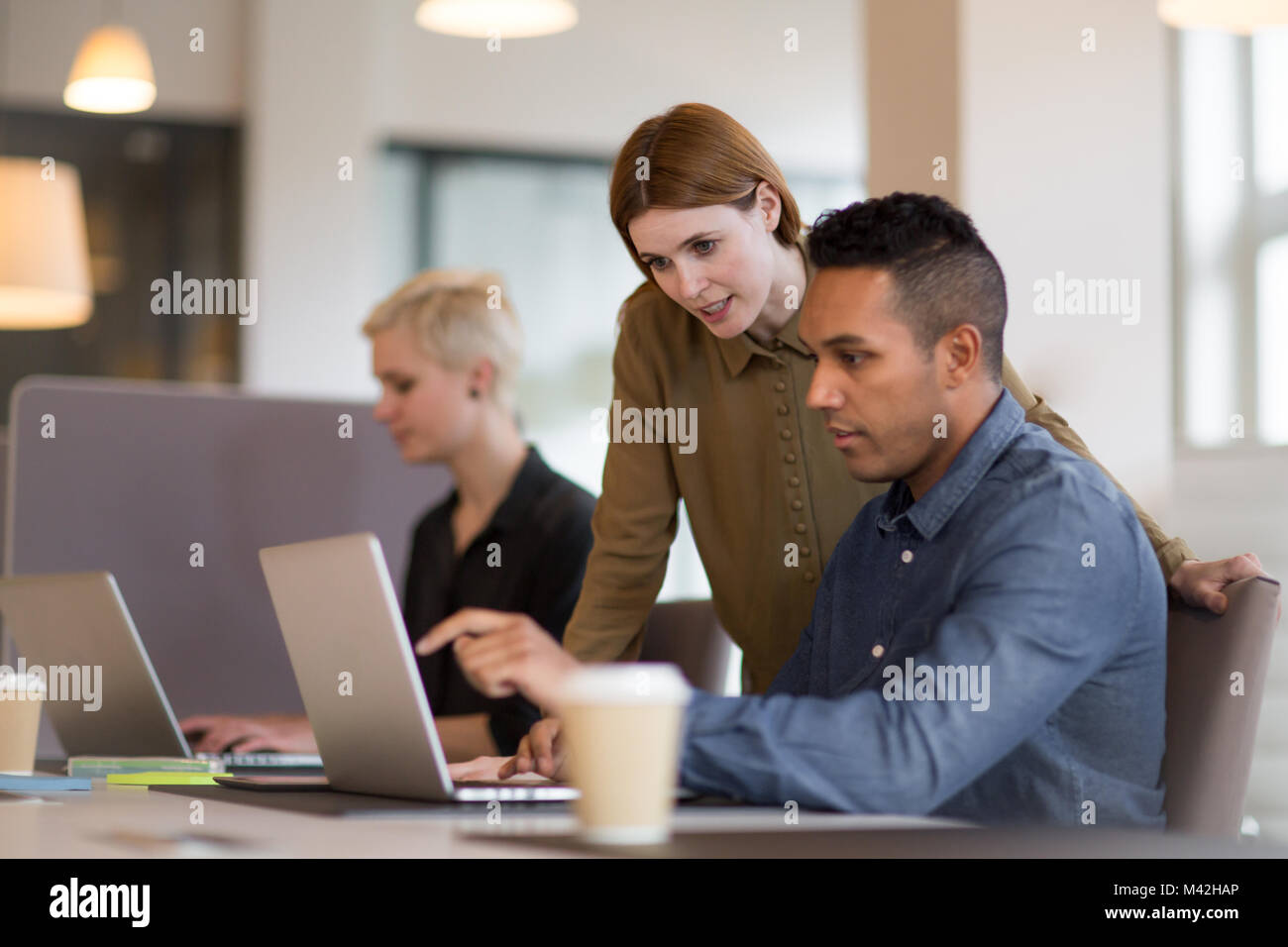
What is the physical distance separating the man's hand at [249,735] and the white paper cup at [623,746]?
1.32 metres

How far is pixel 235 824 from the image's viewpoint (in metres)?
1.00

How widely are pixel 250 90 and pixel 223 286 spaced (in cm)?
72

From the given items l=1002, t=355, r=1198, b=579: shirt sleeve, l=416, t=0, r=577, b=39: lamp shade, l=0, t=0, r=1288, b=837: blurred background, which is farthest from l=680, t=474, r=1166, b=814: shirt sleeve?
l=0, t=0, r=1288, b=837: blurred background

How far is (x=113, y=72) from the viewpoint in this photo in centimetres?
360

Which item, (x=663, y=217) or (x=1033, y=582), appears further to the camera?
(x=663, y=217)

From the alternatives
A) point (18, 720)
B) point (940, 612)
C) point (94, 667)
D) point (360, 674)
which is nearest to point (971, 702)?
point (940, 612)

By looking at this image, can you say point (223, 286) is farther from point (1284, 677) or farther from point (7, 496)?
point (1284, 677)

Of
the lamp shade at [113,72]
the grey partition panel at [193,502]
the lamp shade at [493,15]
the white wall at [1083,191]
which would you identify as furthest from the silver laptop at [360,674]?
the lamp shade at [113,72]

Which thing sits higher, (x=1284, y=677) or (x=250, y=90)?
(x=250, y=90)

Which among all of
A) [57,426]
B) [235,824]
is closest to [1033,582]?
[235,824]

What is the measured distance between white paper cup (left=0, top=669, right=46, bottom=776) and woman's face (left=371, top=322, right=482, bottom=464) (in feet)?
3.36

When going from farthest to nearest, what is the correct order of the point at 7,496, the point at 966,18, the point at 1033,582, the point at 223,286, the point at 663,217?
the point at 223,286 < the point at 7,496 < the point at 966,18 < the point at 663,217 < the point at 1033,582

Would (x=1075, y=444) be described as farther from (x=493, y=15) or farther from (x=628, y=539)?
(x=493, y=15)
